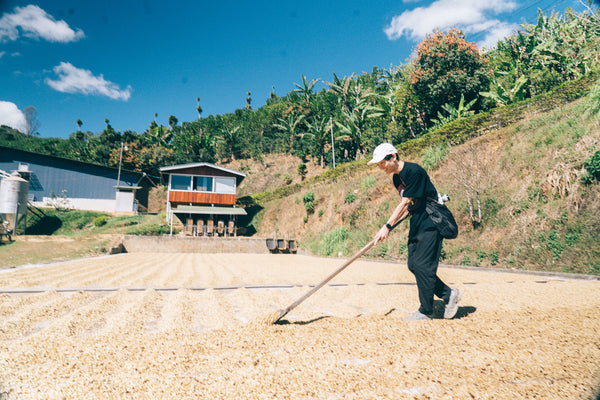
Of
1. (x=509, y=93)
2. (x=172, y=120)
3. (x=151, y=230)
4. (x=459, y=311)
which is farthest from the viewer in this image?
(x=172, y=120)

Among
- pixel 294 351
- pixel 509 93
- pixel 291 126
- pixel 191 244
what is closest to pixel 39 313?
pixel 294 351

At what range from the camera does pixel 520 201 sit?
806 cm

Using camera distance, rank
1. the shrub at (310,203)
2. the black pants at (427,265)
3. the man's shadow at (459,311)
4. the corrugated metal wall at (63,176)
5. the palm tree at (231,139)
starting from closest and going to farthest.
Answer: the black pants at (427,265)
the man's shadow at (459,311)
the shrub at (310,203)
the corrugated metal wall at (63,176)
the palm tree at (231,139)

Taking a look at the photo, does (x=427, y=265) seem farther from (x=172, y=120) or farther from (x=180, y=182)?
(x=172, y=120)

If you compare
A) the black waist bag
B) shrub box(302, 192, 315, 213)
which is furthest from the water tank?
the black waist bag

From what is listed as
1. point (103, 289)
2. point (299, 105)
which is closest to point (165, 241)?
point (103, 289)

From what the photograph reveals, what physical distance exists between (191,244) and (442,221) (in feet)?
53.2

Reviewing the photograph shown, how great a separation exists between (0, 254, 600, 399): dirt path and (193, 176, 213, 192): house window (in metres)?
20.2

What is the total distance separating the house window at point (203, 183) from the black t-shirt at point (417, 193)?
21.7 m

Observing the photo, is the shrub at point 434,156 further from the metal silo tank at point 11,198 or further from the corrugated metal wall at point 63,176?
the corrugated metal wall at point 63,176

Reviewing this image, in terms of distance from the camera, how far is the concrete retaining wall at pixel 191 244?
51.1ft

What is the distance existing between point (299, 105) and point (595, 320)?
1503 inches

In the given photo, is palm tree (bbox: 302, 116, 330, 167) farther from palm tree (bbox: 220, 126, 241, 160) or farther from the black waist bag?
the black waist bag

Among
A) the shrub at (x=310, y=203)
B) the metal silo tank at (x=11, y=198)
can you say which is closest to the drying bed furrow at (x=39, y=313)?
the shrub at (x=310, y=203)
